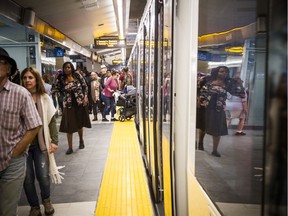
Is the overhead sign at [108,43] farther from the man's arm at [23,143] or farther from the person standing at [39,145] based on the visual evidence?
the man's arm at [23,143]

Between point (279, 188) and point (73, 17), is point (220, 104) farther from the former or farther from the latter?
point (73, 17)

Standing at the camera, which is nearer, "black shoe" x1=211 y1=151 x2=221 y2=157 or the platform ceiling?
"black shoe" x1=211 y1=151 x2=221 y2=157

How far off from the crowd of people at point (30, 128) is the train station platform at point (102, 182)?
334 millimetres

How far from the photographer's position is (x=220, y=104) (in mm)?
1338

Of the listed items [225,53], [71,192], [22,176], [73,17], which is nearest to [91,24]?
[73,17]

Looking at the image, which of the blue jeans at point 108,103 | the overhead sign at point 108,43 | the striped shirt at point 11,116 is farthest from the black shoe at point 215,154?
the overhead sign at point 108,43

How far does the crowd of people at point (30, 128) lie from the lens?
2.42 m

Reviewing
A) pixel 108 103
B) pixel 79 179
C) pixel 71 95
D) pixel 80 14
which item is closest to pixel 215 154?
pixel 79 179

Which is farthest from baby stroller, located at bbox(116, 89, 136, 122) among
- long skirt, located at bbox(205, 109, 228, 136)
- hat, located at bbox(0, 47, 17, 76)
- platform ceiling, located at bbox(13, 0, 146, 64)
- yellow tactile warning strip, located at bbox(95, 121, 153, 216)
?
long skirt, located at bbox(205, 109, 228, 136)

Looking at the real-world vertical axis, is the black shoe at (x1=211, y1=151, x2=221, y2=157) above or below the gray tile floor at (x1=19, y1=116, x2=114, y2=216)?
above

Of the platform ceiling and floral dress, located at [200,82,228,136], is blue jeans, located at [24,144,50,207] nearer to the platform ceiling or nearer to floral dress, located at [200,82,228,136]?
floral dress, located at [200,82,228,136]

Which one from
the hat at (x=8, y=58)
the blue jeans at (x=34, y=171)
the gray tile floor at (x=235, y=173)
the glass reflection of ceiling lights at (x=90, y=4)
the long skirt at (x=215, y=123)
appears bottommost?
the blue jeans at (x=34, y=171)

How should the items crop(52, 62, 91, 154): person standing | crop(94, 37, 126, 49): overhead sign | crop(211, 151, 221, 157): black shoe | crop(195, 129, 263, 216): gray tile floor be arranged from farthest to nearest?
1. crop(94, 37, 126, 49): overhead sign
2. crop(52, 62, 91, 154): person standing
3. crop(211, 151, 221, 157): black shoe
4. crop(195, 129, 263, 216): gray tile floor

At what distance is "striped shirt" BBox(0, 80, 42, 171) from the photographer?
2.39 meters
